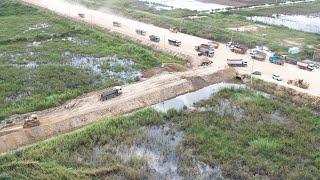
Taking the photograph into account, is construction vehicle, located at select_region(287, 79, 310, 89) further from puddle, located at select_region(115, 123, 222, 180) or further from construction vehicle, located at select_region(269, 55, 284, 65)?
puddle, located at select_region(115, 123, 222, 180)

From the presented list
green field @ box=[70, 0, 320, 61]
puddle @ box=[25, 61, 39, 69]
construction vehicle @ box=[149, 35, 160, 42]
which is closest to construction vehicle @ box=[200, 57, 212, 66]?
green field @ box=[70, 0, 320, 61]

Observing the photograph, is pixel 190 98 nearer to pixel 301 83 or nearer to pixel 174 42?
pixel 301 83

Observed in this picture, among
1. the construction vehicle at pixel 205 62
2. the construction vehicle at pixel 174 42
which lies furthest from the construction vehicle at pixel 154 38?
the construction vehicle at pixel 205 62

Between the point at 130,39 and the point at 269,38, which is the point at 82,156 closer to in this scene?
the point at 130,39

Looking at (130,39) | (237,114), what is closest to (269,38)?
(130,39)

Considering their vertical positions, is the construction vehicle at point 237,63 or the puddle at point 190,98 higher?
the construction vehicle at point 237,63

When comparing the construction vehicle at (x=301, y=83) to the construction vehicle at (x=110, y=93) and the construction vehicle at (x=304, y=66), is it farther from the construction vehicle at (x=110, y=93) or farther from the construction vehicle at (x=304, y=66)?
the construction vehicle at (x=110, y=93)
